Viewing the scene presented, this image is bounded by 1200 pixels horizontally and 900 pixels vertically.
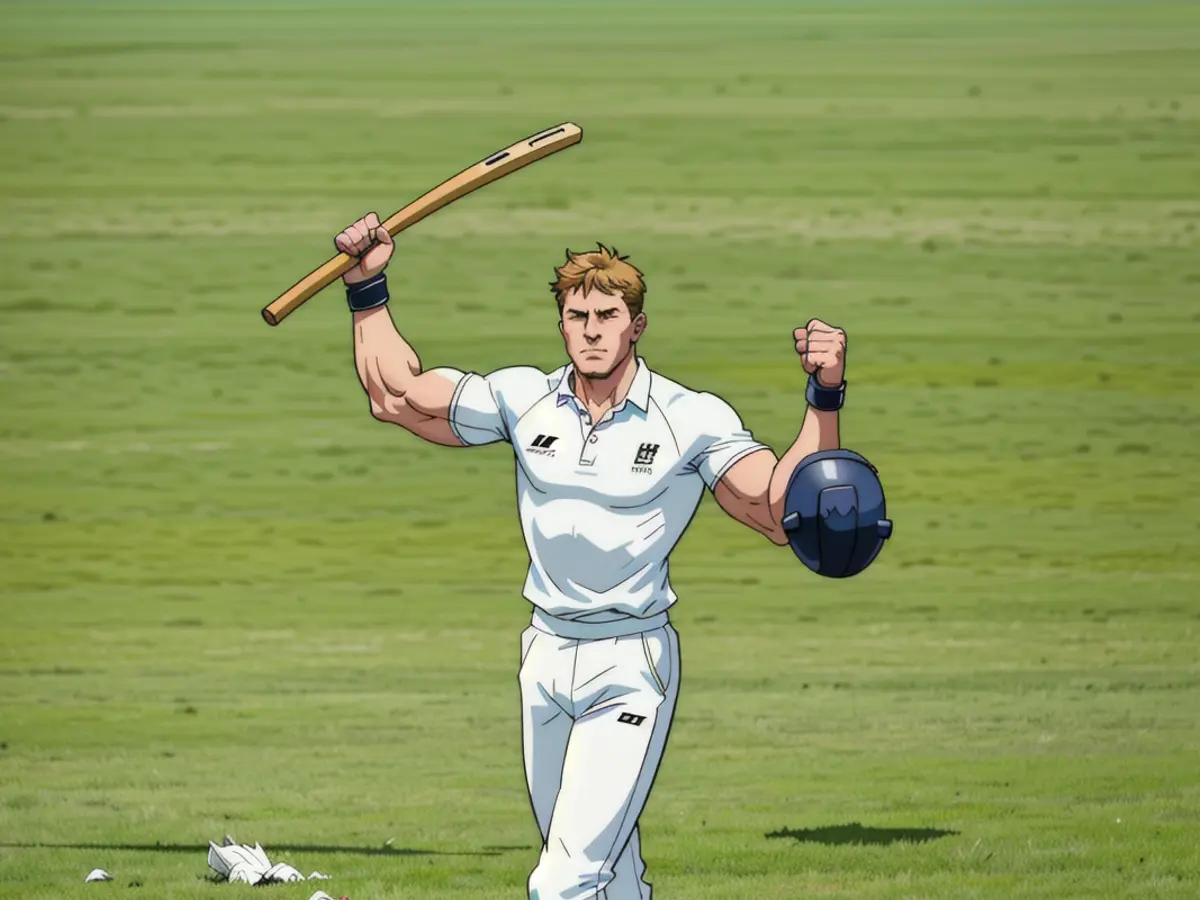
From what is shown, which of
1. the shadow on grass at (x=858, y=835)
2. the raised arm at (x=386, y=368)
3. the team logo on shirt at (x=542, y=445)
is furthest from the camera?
the shadow on grass at (x=858, y=835)

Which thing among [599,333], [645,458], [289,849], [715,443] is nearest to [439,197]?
[599,333]

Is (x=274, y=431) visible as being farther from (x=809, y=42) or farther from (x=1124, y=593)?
(x=809, y=42)

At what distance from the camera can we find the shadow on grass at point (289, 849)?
1105cm

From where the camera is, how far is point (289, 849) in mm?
11188

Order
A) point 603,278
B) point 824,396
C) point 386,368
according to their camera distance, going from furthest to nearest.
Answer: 1. point 386,368
2. point 603,278
3. point 824,396

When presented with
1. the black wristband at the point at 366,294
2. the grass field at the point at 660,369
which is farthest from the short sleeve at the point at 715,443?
the grass field at the point at 660,369

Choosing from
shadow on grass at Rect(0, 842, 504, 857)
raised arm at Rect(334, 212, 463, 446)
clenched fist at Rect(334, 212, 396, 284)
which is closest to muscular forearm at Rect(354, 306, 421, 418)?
raised arm at Rect(334, 212, 463, 446)

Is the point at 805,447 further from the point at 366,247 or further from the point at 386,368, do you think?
the point at 366,247

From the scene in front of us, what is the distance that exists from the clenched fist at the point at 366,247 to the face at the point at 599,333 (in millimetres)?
683

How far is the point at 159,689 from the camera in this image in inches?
579

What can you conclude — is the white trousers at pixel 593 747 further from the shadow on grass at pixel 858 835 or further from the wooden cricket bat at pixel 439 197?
the shadow on grass at pixel 858 835

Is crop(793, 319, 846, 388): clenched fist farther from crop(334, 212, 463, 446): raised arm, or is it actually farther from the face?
crop(334, 212, 463, 446): raised arm

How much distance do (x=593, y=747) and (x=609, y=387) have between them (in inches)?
47.9

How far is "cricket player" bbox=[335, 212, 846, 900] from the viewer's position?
7359 mm
